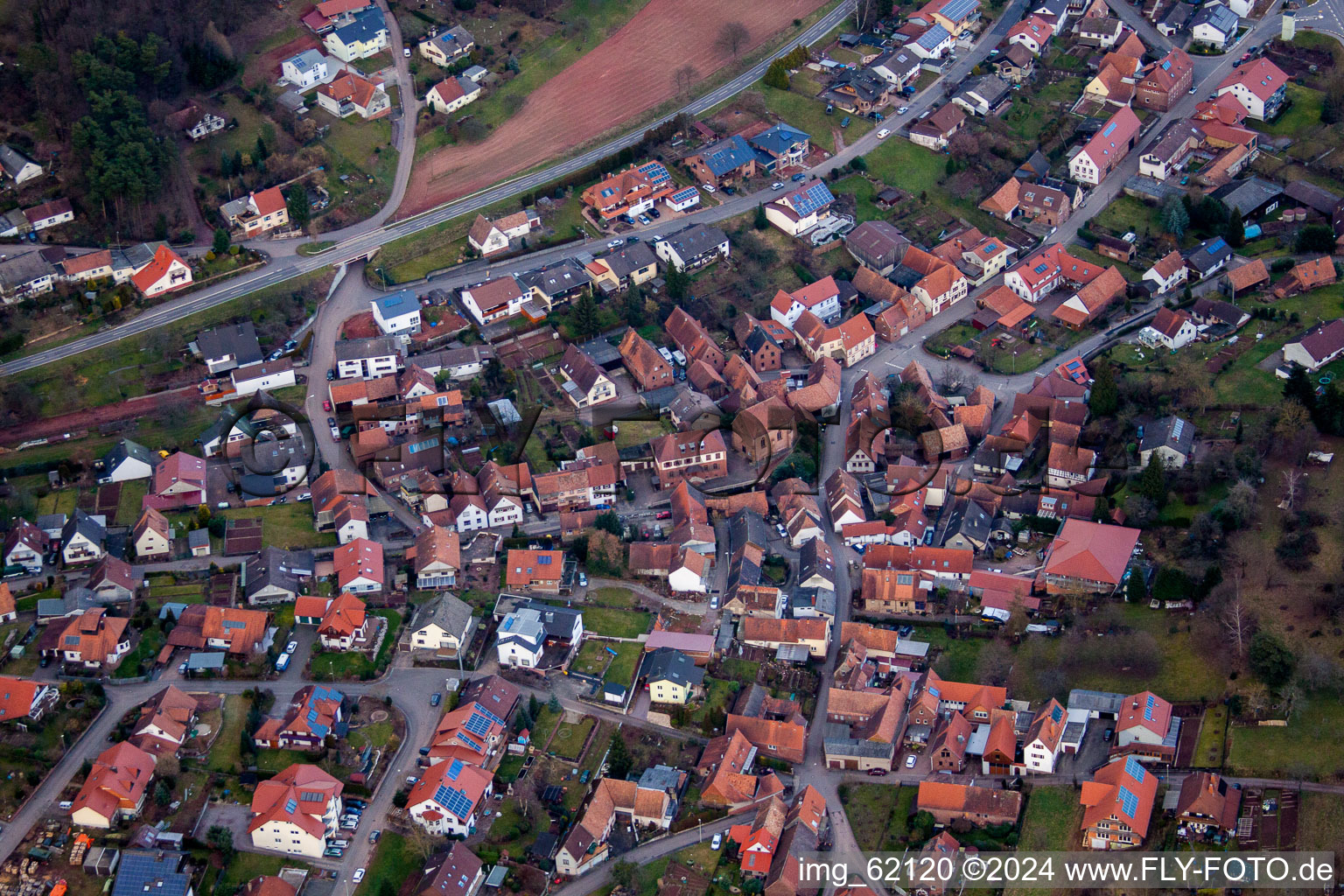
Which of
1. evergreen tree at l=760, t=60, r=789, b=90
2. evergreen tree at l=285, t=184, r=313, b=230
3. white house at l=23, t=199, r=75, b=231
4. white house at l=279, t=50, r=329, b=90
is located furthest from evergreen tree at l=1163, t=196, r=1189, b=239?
white house at l=23, t=199, r=75, b=231

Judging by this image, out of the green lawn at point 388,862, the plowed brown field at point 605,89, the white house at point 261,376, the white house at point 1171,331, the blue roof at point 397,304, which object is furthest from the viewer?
the plowed brown field at point 605,89

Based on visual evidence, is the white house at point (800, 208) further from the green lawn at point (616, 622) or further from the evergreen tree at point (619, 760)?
the evergreen tree at point (619, 760)

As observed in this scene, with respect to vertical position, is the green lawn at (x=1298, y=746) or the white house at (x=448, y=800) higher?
the green lawn at (x=1298, y=746)

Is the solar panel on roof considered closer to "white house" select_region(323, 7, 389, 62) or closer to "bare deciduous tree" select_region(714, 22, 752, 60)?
"bare deciduous tree" select_region(714, 22, 752, 60)

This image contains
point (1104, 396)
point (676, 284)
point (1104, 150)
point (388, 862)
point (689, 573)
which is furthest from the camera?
point (1104, 150)

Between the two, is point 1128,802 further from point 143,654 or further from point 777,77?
point 777,77

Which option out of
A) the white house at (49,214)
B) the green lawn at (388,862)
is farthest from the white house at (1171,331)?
the white house at (49,214)

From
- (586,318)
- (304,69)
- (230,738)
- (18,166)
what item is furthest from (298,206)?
(230,738)
